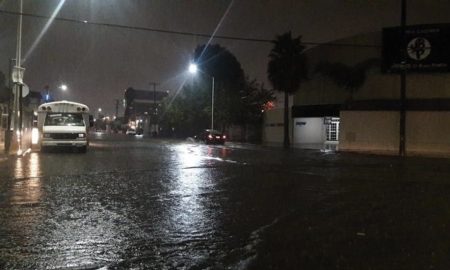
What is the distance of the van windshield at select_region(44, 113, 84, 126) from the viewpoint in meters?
29.8

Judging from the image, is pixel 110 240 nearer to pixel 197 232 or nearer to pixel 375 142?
pixel 197 232

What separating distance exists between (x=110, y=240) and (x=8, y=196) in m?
5.19

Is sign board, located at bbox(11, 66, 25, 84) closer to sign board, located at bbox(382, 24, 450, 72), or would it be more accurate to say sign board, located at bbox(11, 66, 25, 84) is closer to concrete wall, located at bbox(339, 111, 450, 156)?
sign board, located at bbox(382, 24, 450, 72)

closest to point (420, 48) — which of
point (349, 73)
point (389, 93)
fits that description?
point (389, 93)

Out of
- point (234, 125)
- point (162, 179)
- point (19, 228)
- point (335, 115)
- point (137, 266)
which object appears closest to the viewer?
point (137, 266)

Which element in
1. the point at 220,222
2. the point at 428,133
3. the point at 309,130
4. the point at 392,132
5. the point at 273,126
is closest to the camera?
the point at 220,222

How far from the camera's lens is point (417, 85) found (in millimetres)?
40750

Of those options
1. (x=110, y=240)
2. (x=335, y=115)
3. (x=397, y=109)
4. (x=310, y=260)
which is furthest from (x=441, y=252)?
(x=335, y=115)

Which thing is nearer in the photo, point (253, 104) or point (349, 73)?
point (349, 73)

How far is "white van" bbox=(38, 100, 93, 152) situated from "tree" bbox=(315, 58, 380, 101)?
23086mm

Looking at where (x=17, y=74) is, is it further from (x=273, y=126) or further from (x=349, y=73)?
(x=273, y=126)

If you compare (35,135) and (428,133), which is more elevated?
(428,133)

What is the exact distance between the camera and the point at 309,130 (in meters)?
57.0

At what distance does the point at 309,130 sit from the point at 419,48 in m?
20.6
